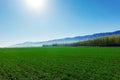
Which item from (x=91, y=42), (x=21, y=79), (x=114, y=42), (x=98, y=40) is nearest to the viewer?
(x=21, y=79)

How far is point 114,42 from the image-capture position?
424ft

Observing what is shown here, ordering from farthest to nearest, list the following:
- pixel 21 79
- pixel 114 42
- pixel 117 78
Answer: pixel 114 42 → pixel 21 79 → pixel 117 78

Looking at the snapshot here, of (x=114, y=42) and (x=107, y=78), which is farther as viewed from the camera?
(x=114, y=42)

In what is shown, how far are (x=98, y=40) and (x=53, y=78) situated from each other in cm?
13634

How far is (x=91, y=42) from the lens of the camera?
161125 mm

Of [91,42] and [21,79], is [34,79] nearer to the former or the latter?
[21,79]

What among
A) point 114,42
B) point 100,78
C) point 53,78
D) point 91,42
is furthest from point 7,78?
point 91,42

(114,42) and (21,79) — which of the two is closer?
(21,79)

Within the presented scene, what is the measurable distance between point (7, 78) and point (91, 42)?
146041 mm

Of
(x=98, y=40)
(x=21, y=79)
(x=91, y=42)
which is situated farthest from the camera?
(x=91, y=42)

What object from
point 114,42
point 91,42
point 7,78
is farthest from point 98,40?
point 7,78

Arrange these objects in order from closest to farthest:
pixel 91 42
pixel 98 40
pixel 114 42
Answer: pixel 114 42, pixel 98 40, pixel 91 42

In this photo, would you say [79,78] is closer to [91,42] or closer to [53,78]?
[53,78]

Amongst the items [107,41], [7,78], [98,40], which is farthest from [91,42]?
[7,78]
